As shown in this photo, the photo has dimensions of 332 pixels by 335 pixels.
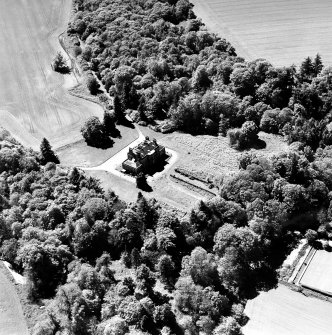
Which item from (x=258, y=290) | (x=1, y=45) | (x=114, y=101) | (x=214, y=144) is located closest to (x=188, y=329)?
(x=258, y=290)

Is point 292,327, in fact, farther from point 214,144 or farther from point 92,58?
point 92,58

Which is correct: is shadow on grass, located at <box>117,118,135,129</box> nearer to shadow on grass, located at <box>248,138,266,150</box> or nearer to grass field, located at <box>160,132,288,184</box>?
grass field, located at <box>160,132,288,184</box>

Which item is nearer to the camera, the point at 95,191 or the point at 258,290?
the point at 258,290

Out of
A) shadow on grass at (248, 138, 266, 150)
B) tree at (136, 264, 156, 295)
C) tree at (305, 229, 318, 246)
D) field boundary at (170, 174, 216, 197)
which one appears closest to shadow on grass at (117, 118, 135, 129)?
field boundary at (170, 174, 216, 197)

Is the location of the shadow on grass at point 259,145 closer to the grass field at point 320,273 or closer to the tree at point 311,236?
the tree at point 311,236

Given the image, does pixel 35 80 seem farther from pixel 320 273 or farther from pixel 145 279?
pixel 320 273

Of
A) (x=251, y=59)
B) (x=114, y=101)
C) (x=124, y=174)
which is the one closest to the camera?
(x=124, y=174)
